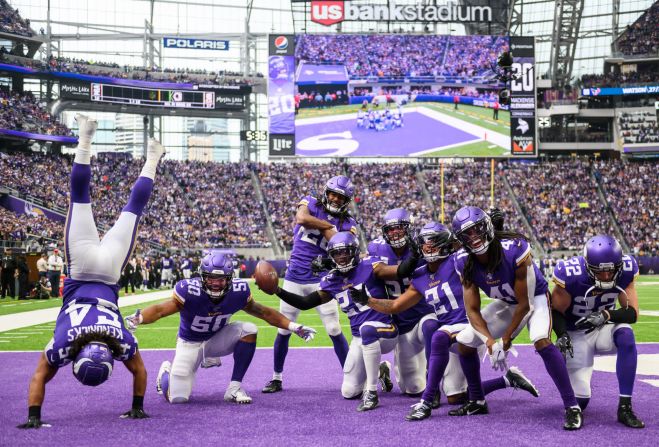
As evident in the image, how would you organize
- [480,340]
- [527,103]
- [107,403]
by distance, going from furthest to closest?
[527,103], [107,403], [480,340]

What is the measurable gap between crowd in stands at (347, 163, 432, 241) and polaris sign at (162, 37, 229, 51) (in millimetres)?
14332

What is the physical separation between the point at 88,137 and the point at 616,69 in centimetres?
Result: 5636

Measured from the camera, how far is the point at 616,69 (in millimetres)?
56594

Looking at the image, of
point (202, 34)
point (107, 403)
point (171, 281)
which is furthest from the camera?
point (202, 34)

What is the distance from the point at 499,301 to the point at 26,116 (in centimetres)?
4322

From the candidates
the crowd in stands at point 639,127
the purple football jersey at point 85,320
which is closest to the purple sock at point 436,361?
the purple football jersey at point 85,320

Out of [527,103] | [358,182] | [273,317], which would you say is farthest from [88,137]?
[358,182]

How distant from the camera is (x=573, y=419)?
541cm

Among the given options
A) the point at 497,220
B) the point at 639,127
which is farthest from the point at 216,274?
the point at 639,127

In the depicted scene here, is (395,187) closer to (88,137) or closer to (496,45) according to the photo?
(496,45)

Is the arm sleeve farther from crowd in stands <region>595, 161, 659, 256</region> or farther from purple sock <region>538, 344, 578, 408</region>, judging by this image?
crowd in stands <region>595, 161, 659, 256</region>

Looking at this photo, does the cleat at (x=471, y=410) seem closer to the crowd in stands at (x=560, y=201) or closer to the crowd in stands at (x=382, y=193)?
the crowd in stands at (x=382, y=193)

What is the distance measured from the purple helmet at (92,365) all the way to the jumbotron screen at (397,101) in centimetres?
3283

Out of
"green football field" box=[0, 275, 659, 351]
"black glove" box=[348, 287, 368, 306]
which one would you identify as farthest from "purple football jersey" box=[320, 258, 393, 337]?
"green football field" box=[0, 275, 659, 351]
